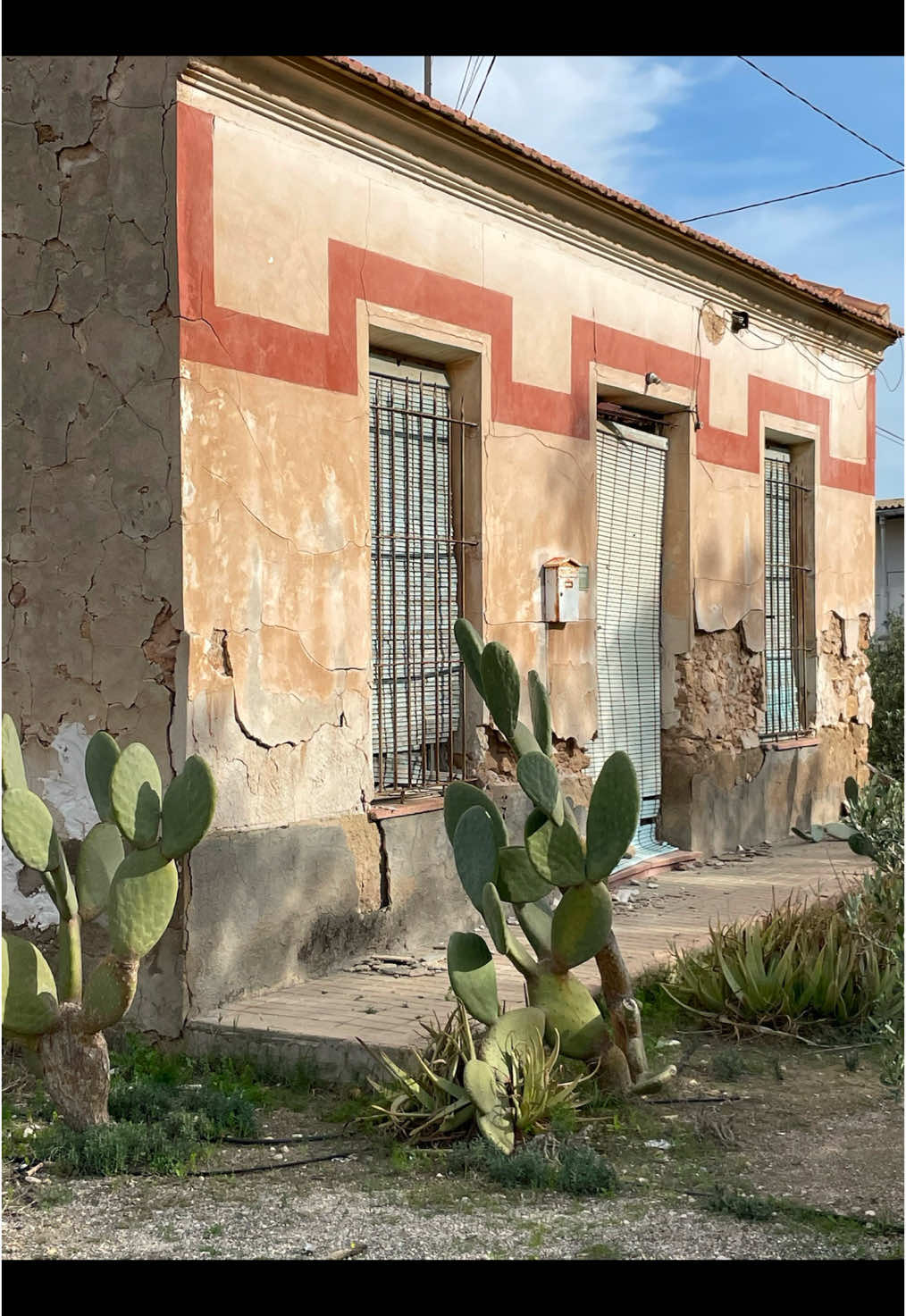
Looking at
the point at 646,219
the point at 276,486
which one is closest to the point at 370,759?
the point at 276,486

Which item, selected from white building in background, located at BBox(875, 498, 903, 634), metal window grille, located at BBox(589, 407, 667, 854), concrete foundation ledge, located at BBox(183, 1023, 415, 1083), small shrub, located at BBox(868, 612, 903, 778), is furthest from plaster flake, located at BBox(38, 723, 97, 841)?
white building in background, located at BBox(875, 498, 903, 634)

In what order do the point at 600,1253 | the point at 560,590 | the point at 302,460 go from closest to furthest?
the point at 600,1253
the point at 302,460
the point at 560,590

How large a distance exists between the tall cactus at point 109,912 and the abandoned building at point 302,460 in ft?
3.46

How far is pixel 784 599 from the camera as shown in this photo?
10.9 metres

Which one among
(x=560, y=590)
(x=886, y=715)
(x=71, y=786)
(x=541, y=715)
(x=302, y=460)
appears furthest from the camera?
(x=886, y=715)

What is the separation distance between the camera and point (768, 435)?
1056 centimetres

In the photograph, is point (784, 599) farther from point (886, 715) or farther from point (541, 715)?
point (541, 715)

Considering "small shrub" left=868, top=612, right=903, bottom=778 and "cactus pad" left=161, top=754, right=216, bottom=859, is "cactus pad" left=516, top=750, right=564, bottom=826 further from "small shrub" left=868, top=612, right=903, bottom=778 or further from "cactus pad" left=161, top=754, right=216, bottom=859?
"small shrub" left=868, top=612, right=903, bottom=778

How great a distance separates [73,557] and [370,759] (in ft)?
5.64

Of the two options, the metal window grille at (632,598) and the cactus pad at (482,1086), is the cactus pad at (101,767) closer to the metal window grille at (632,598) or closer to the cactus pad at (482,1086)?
the cactus pad at (482,1086)

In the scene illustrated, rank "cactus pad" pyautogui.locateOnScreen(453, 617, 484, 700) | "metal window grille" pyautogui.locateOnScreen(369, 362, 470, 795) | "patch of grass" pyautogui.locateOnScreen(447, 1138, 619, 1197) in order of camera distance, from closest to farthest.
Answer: "patch of grass" pyautogui.locateOnScreen(447, 1138, 619, 1197) → "cactus pad" pyautogui.locateOnScreen(453, 617, 484, 700) → "metal window grille" pyautogui.locateOnScreen(369, 362, 470, 795)

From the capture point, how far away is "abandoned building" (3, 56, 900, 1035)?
5.75 m

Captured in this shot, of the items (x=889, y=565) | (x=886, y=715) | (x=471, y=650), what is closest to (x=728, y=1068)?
(x=471, y=650)

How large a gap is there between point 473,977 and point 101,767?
4.80ft
